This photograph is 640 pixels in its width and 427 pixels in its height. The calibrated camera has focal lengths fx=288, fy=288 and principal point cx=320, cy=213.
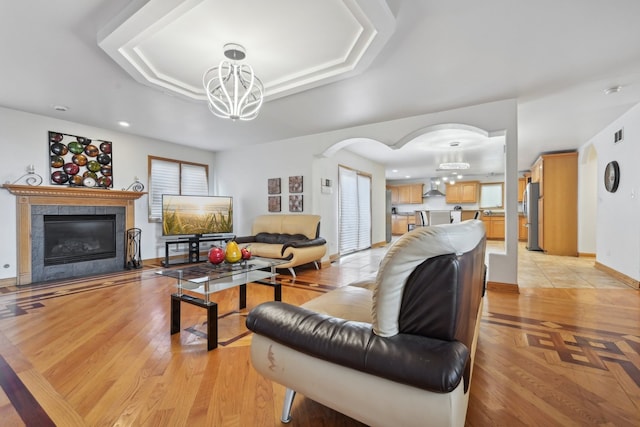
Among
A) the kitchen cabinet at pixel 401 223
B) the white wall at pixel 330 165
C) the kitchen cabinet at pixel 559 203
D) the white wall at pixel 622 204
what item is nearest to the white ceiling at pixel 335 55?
the white wall at pixel 330 165

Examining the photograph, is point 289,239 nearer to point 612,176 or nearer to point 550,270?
point 550,270

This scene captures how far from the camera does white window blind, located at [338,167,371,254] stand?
6500mm

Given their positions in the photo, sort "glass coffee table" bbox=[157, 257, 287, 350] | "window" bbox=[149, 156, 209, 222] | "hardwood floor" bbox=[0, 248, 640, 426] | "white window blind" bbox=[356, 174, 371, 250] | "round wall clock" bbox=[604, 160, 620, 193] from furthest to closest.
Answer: "white window blind" bbox=[356, 174, 371, 250] < "window" bbox=[149, 156, 209, 222] < "round wall clock" bbox=[604, 160, 620, 193] < "glass coffee table" bbox=[157, 257, 287, 350] < "hardwood floor" bbox=[0, 248, 640, 426]

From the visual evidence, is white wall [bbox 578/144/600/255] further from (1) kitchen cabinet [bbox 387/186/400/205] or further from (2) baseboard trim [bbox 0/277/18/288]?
(2) baseboard trim [bbox 0/277/18/288]

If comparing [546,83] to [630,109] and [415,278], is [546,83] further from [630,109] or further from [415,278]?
[415,278]

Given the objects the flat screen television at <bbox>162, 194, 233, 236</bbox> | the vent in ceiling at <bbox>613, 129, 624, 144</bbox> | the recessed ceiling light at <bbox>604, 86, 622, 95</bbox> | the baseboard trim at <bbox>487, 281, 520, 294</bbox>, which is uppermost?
the recessed ceiling light at <bbox>604, 86, 622, 95</bbox>

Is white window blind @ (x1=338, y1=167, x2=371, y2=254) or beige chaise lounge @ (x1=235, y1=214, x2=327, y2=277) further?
white window blind @ (x1=338, y1=167, x2=371, y2=254)

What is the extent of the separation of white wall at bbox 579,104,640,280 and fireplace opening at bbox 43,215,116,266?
803 cm

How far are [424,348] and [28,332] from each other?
3174 millimetres

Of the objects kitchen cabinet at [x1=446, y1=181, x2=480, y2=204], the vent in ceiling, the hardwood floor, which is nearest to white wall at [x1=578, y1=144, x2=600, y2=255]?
the vent in ceiling

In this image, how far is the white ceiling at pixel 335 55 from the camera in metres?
2.05

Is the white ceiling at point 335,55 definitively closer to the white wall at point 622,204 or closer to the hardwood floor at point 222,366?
the white wall at point 622,204

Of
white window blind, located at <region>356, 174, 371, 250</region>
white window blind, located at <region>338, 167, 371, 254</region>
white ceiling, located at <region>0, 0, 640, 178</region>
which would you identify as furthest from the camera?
white window blind, located at <region>356, 174, 371, 250</region>

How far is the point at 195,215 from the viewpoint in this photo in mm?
5684
